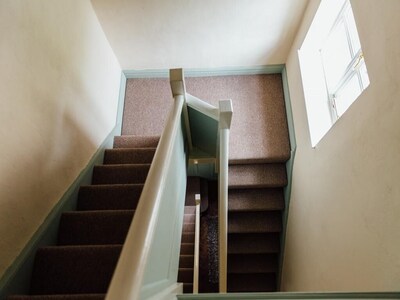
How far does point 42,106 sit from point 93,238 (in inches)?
34.1

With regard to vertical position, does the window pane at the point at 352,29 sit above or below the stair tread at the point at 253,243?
above

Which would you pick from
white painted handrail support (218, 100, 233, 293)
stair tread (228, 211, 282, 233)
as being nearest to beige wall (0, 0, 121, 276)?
white painted handrail support (218, 100, 233, 293)

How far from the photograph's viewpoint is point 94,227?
1.79 meters

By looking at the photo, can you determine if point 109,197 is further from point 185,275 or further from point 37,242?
point 185,275

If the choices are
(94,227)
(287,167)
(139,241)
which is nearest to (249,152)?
(287,167)

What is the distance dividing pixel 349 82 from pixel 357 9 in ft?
1.82

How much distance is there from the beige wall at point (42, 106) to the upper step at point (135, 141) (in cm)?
35

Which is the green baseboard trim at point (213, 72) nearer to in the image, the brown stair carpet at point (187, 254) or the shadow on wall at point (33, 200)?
the shadow on wall at point (33, 200)

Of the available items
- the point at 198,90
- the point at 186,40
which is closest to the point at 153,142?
the point at 198,90

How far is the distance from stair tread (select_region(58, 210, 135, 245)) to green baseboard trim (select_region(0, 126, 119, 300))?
0.06m

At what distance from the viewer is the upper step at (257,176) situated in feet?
9.42

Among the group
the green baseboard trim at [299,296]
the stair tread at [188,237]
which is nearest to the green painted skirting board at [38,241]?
the green baseboard trim at [299,296]

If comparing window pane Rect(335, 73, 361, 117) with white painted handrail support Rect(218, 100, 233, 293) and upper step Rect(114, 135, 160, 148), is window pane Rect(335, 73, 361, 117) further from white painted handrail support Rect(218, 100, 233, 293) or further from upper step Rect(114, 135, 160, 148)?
upper step Rect(114, 135, 160, 148)

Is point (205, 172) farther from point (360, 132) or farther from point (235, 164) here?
point (360, 132)
